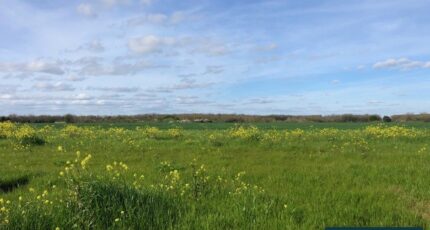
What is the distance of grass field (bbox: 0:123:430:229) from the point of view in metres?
6.71

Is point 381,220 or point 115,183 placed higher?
point 115,183

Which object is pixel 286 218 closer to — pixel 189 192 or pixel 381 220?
pixel 381 220

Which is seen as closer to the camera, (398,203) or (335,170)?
(398,203)

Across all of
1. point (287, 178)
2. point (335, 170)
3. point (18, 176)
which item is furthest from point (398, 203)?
point (18, 176)

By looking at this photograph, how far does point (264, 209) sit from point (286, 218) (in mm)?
454

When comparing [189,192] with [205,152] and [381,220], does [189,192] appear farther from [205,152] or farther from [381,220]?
[205,152]

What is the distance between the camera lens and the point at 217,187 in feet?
28.9

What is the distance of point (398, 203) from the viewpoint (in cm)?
851

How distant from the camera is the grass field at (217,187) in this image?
22.0 ft

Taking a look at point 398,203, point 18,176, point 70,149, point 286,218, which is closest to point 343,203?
point 398,203

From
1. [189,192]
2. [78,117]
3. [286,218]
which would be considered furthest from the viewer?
[78,117]

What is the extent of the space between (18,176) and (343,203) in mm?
8327

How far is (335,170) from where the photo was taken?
13.0 m

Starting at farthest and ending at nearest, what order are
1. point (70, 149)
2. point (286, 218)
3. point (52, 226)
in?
point (70, 149) → point (286, 218) → point (52, 226)
